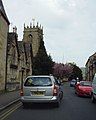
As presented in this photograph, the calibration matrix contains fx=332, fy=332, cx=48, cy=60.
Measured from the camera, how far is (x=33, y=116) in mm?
13094

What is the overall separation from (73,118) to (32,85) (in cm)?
439

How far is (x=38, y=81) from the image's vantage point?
16.7 meters

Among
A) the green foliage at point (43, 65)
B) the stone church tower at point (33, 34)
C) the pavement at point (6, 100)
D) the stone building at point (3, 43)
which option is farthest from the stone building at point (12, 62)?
the stone church tower at point (33, 34)

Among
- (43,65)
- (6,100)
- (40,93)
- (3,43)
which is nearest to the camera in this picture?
(40,93)

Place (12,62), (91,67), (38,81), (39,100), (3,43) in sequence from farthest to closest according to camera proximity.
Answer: (91,67), (12,62), (3,43), (38,81), (39,100)

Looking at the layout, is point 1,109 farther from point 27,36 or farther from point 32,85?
point 27,36

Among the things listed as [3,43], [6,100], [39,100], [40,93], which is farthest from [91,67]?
[39,100]

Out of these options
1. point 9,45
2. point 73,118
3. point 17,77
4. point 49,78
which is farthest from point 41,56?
point 73,118

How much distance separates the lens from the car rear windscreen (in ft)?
54.1

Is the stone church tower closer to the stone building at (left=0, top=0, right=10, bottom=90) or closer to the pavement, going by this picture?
the stone building at (left=0, top=0, right=10, bottom=90)

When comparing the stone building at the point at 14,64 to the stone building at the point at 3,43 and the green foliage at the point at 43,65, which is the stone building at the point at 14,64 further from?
the green foliage at the point at 43,65

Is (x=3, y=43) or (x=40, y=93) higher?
(x=3, y=43)

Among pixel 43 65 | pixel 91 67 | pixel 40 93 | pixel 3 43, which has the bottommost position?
pixel 40 93

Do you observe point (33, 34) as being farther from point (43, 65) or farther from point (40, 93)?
point (40, 93)
